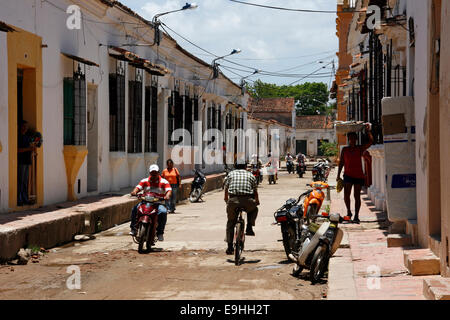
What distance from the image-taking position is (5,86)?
11.9 metres

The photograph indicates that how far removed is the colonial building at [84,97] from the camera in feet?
40.8

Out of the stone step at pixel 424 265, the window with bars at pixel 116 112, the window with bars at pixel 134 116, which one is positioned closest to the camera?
the stone step at pixel 424 265

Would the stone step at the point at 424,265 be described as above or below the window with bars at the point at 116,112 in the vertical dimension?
below

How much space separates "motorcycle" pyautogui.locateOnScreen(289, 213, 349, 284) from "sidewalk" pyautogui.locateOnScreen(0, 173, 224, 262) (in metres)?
4.22

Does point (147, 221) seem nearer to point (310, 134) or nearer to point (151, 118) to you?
point (151, 118)

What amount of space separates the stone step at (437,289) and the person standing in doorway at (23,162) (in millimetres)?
9101

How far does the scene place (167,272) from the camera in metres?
8.69

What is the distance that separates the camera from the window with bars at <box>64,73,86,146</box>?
15336mm

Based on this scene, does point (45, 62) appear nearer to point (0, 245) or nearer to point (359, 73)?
point (0, 245)

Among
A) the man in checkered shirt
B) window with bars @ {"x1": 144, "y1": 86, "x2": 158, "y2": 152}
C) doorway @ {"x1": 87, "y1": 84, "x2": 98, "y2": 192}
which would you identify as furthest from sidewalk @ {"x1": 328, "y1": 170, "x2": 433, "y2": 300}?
window with bars @ {"x1": 144, "y1": 86, "x2": 158, "y2": 152}

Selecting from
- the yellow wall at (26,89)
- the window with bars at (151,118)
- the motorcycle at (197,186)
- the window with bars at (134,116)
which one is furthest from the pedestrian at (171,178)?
the yellow wall at (26,89)

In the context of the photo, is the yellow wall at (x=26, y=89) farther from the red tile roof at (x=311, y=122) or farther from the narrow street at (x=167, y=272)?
the red tile roof at (x=311, y=122)
